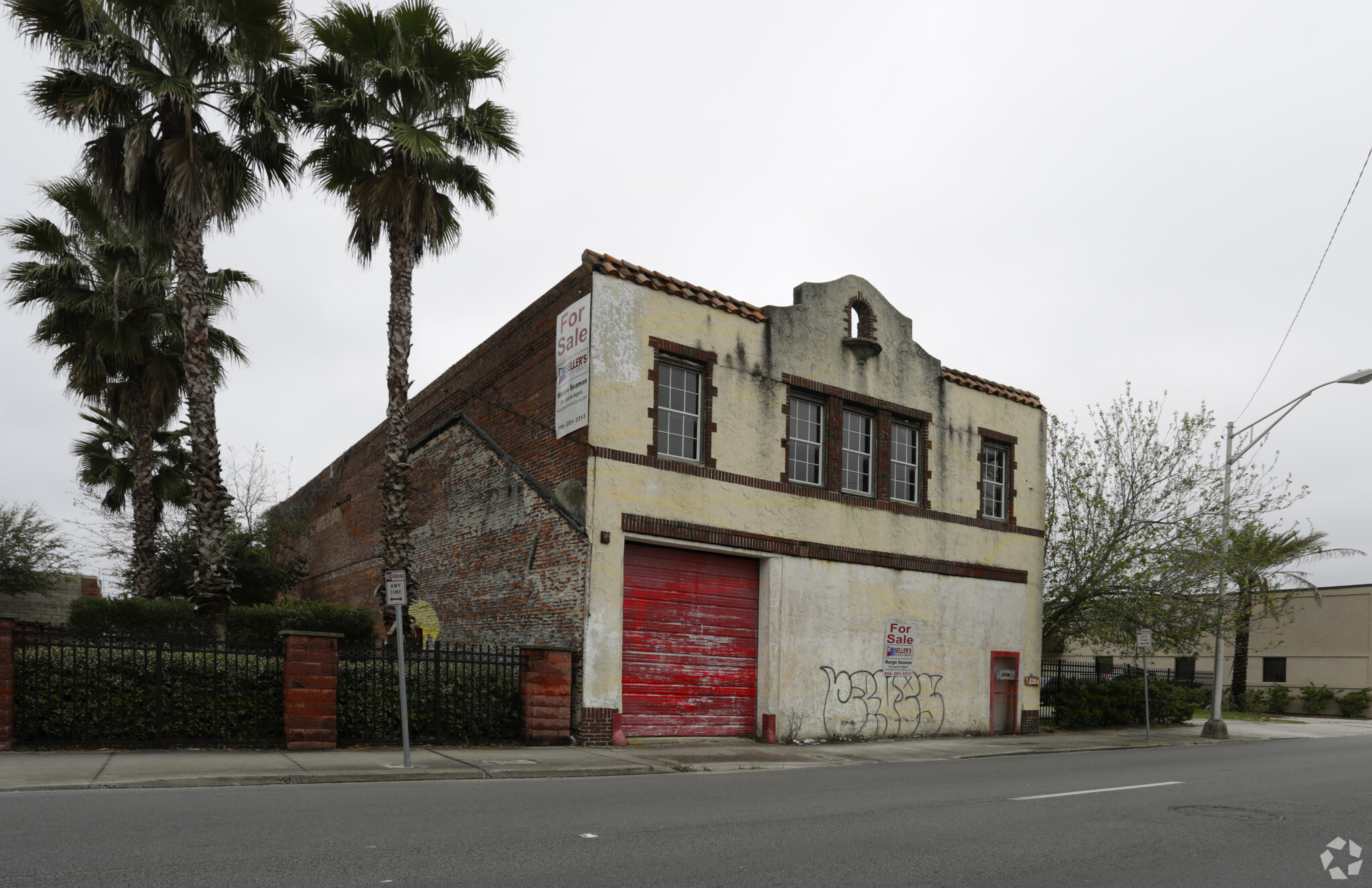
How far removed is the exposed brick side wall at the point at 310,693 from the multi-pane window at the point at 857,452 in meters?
10.6

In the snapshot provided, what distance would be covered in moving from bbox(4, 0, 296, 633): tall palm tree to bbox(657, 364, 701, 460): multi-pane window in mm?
7694

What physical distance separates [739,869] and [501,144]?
1503 cm

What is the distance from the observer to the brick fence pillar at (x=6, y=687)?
1195cm

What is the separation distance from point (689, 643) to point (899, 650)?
505cm

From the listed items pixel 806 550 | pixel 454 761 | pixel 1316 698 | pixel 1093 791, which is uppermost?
pixel 806 550

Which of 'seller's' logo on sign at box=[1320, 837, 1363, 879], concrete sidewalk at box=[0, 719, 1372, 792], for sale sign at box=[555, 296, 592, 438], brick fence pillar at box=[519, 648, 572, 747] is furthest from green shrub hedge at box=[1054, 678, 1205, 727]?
'seller's' logo on sign at box=[1320, 837, 1363, 879]

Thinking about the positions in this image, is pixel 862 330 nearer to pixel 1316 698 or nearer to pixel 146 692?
pixel 146 692

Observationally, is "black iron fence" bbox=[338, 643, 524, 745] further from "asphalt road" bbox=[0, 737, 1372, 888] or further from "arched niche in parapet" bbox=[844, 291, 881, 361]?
"arched niche in parapet" bbox=[844, 291, 881, 361]

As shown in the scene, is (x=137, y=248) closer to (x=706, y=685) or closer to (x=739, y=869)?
(x=706, y=685)

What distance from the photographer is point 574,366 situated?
16.9m

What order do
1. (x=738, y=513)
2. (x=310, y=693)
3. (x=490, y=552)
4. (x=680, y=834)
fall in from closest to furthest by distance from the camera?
(x=680, y=834), (x=310, y=693), (x=738, y=513), (x=490, y=552)

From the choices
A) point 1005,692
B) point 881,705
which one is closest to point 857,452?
point 881,705

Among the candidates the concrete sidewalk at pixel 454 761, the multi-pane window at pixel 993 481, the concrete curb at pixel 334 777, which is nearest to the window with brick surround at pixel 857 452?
the multi-pane window at pixel 993 481

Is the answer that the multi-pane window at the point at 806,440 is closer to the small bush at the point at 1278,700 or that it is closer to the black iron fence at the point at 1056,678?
the black iron fence at the point at 1056,678
